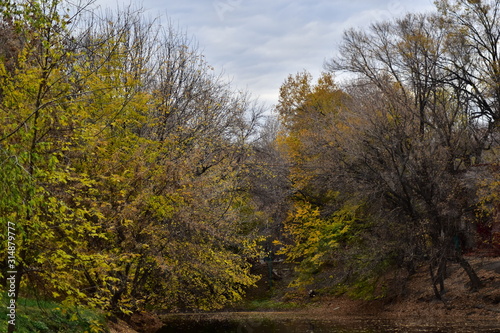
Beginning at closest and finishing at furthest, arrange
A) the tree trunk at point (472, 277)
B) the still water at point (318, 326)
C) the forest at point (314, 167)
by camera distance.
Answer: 1. the forest at point (314, 167)
2. the still water at point (318, 326)
3. the tree trunk at point (472, 277)

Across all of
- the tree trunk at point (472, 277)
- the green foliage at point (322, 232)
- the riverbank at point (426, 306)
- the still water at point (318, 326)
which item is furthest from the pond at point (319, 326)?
the tree trunk at point (472, 277)

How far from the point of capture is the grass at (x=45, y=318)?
11.1 meters

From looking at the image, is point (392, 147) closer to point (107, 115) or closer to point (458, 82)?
point (458, 82)

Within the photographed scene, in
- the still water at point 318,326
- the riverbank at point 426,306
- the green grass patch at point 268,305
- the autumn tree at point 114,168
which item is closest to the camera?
the autumn tree at point 114,168

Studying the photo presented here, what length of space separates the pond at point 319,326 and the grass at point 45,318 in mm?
9419

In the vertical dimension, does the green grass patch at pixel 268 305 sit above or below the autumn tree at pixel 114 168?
below

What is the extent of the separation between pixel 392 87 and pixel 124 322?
17.6m

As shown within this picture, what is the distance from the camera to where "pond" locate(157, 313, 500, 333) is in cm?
1958

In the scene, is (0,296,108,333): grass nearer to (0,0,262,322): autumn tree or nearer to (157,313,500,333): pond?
(0,0,262,322): autumn tree

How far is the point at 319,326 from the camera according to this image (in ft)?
78.9

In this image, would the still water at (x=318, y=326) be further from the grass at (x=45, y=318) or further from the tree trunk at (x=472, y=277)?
the grass at (x=45, y=318)

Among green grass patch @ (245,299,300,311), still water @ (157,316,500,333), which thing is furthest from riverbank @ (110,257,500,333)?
green grass patch @ (245,299,300,311)

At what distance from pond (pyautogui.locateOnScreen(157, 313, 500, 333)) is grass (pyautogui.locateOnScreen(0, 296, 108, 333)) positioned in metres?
9.42

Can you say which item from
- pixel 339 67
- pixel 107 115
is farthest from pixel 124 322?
pixel 339 67
